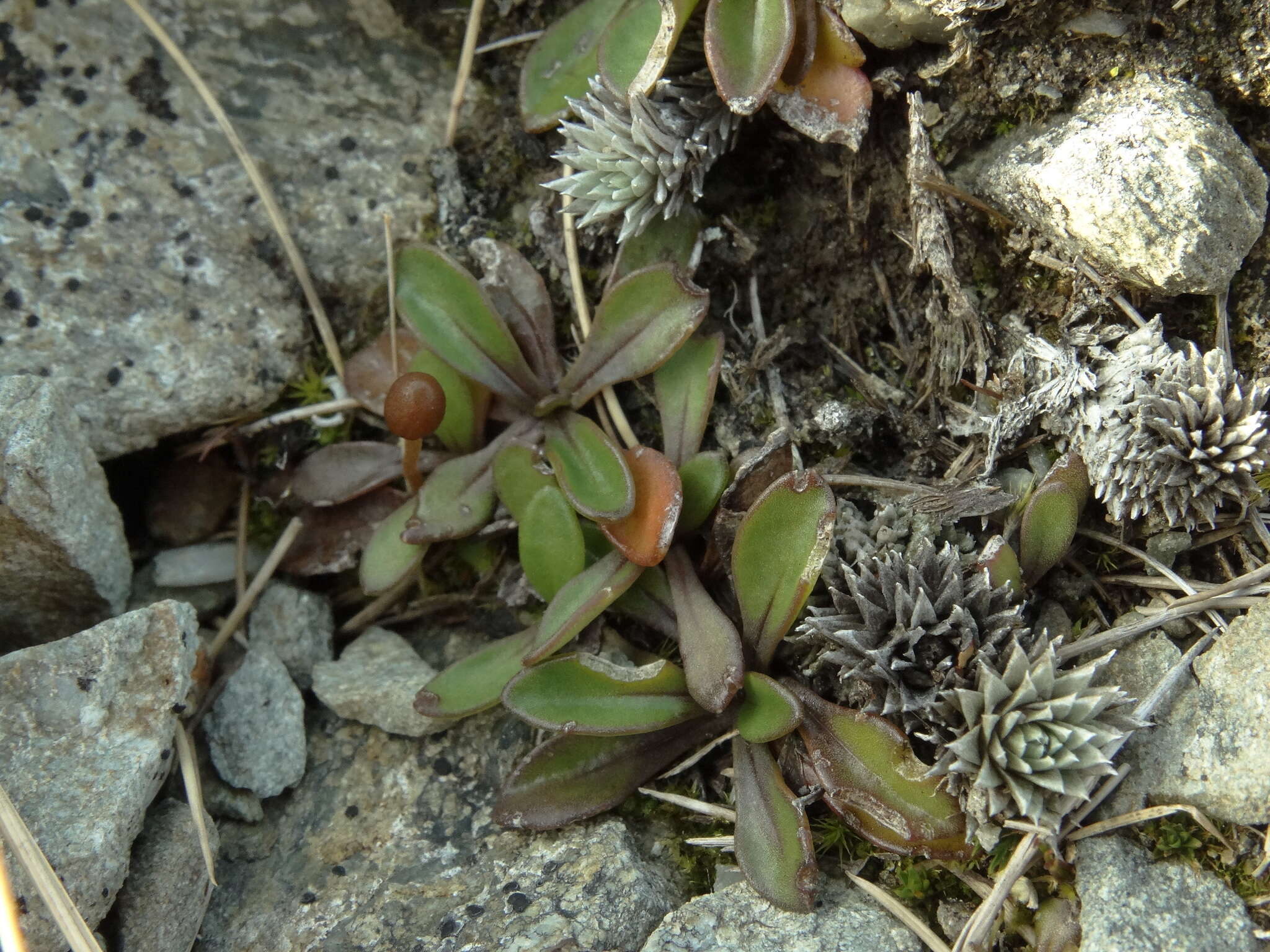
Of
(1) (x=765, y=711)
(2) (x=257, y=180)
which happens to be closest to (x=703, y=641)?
(1) (x=765, y=711)

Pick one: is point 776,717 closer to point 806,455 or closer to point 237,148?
point 806,455

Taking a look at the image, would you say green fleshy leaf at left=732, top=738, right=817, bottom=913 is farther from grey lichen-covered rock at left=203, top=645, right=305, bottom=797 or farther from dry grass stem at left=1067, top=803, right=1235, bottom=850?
grey lichen-covered rock at left=203, top=645, right=305, bottom=797

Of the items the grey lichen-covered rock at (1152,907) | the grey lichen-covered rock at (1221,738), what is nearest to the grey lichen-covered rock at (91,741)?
the grey lichen-covered rock at (1152,907)

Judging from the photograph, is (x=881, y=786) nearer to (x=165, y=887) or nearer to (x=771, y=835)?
(x=771, y=835)

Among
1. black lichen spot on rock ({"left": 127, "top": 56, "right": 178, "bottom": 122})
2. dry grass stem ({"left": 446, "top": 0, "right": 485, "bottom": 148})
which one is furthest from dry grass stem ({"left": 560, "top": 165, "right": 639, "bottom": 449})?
black lichen spot on rock ({"left": 127, "top": 56, "right": 178, "bottom": 122})

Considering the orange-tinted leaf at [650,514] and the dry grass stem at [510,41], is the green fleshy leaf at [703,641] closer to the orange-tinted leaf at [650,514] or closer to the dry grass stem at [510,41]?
the orange-tinted leaf at [650,514]
